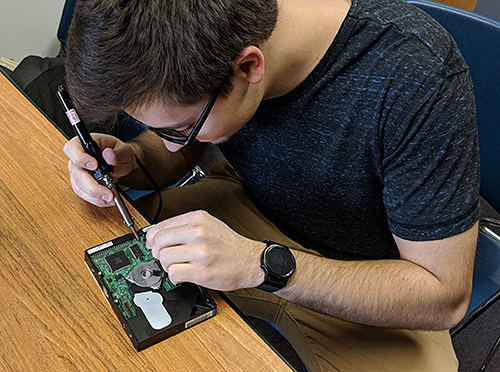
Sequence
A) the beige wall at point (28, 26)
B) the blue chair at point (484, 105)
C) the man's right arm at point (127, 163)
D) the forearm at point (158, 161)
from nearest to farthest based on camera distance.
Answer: the man's right arm at point (127, 163)
the blue chair at point (484, 105)
the forearm at point (158, 161)
the beige wall at point (28, 26)

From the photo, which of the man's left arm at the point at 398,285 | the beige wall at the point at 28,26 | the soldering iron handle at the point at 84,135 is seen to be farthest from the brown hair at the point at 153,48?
the beige wall at the point at 28,26

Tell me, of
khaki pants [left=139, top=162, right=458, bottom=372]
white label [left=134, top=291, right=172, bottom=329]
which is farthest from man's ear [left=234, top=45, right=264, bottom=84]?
khaki pants [left=139, top=162, right=458, bottom=372]

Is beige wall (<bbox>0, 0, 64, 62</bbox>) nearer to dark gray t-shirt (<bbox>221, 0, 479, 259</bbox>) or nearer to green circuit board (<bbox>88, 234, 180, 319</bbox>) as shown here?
dark gray t-shirt (<bbox>221, 0, 479, 259</bbox>)

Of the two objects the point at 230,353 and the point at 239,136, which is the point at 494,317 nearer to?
→ the point at 239,136

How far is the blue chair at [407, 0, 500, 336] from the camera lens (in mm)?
1052

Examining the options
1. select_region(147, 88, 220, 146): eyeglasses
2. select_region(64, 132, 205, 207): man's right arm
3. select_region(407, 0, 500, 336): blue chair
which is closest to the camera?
select_region(147, 88, 220, 146): eyeglasses

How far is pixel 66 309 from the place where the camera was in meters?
0.71

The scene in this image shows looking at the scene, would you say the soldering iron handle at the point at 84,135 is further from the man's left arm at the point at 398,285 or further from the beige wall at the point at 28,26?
the beige wall at the point at 28,26

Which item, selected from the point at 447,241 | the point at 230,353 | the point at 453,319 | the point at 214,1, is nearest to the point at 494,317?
the point at 453,319

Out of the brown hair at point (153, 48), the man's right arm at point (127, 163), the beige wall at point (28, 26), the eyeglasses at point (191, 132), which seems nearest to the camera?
the brown hair at point (153, 48)

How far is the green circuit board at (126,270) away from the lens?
72 centimetres

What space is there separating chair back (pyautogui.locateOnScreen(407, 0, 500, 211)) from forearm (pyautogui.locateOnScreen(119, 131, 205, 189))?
73 centimetres

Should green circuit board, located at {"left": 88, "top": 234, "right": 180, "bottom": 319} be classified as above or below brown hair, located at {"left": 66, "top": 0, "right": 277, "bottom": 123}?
below

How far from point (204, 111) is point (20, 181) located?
1.41ft
